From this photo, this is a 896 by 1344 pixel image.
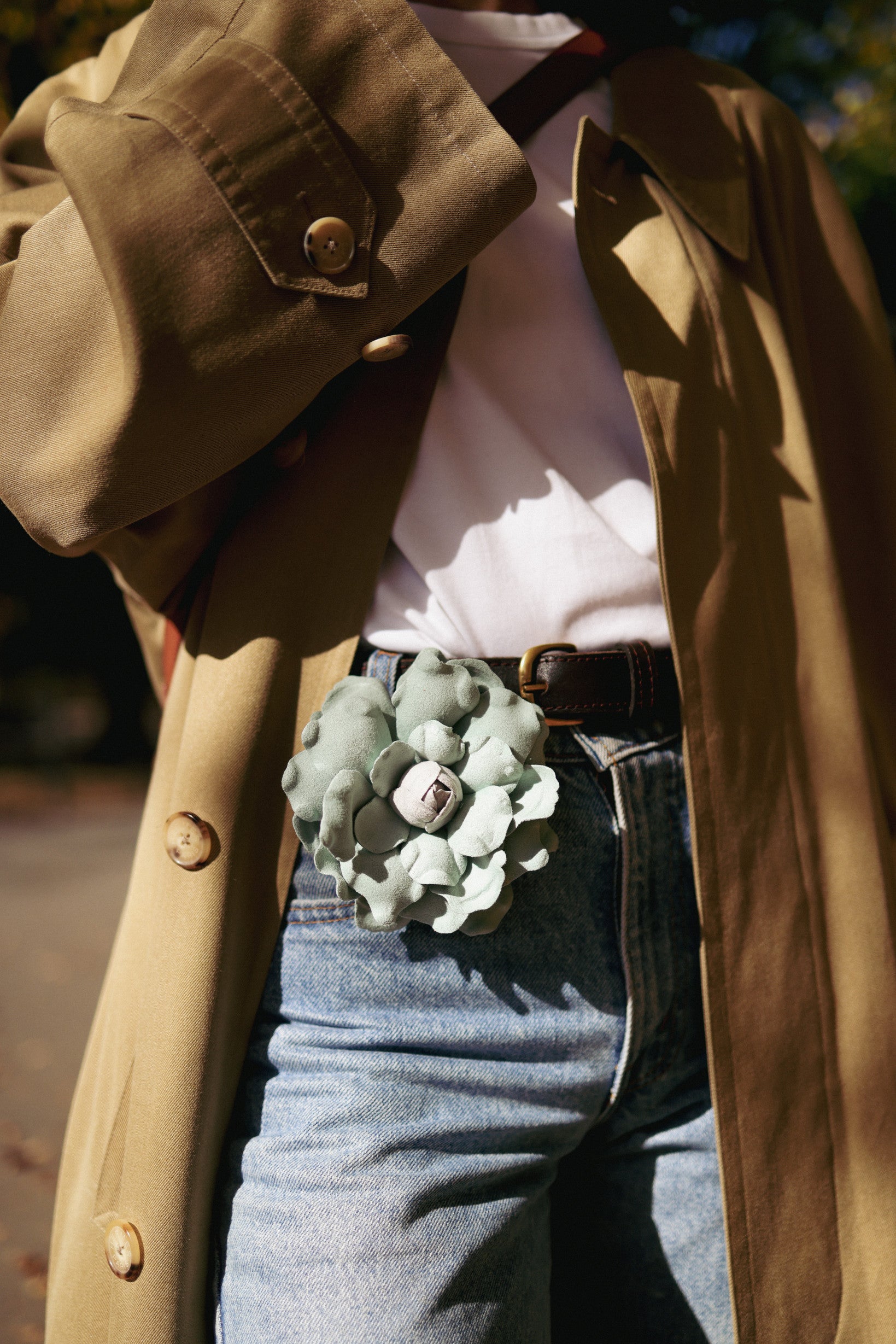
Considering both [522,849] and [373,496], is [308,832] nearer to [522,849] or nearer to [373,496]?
[522,849]

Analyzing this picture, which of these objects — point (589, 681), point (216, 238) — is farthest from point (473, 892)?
point (216, 238)

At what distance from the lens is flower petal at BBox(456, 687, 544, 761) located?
0.99 metres

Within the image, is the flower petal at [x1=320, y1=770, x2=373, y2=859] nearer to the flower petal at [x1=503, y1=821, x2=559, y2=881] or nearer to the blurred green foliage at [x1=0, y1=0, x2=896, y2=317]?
the flower petal at [x1=503, y1=821, x2=559, y2=881]

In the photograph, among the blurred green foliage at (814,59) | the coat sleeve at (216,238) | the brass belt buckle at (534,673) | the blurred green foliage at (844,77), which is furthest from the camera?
the blurred green foliage at (844,77)

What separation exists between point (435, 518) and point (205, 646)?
0.93 ft

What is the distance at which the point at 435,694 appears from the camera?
0.99 metres

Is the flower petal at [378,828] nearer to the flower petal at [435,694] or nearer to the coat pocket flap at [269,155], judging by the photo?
the flower petal at [435,694]

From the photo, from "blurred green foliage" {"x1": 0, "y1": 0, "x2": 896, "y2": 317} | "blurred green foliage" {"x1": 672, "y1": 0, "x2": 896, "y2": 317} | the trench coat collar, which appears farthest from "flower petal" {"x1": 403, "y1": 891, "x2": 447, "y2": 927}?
"blurred green foliage" {"x1": 672, "y1": 0, "x2": 896, "y2": 317}

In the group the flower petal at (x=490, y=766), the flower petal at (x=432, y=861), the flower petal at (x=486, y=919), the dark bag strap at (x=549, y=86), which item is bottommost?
the flower petal at (x=486, y=919)

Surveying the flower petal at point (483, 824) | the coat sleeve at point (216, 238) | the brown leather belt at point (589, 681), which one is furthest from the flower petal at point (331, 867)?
the coat sleeve at point (216, 238)

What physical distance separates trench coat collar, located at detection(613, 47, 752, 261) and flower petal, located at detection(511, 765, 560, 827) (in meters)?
0.69

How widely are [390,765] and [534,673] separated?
0.19 meters

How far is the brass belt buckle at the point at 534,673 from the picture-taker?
3.47 ft

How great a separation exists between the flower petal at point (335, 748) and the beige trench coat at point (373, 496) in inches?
3.9
